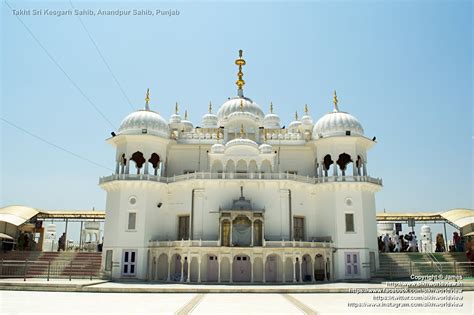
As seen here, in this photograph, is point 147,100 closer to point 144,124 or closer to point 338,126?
point 144,124

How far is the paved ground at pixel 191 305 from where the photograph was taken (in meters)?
15.8

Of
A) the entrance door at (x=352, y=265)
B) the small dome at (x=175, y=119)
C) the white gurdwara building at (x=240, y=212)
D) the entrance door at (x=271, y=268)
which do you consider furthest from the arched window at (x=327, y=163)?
the small dome at (x=175, y=119)

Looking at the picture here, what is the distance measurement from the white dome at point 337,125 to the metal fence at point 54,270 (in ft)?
74.7

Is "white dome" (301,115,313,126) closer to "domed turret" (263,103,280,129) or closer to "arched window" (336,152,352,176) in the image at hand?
"domed turret" (263,103,280,129)

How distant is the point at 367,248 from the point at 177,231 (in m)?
16.1

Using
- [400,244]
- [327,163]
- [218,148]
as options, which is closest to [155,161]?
[218,148]

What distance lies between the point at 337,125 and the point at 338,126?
5.0 inches

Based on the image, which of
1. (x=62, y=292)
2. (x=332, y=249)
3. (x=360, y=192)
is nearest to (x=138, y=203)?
(x=62, y=292)

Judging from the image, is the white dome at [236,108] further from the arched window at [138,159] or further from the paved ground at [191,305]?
the paved ground at [191,305]

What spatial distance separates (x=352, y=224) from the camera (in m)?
33.7

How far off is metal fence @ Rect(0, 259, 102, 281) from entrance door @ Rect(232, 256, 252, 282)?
10.9 m

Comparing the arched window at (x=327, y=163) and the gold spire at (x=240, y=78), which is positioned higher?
Result: the gold spire at (x=240, y=78)

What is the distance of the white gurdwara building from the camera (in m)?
31.7

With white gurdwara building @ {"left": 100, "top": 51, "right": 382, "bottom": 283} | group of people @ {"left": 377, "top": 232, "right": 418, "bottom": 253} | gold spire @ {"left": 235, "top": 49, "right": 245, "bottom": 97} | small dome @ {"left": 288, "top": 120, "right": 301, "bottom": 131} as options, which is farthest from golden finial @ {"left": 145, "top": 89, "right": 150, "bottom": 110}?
group of people @ {"left": 377, "top": 232, "right": 418, "bottom": 253}
